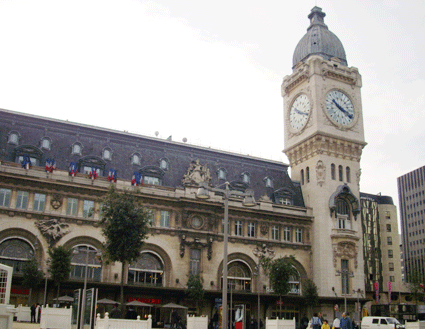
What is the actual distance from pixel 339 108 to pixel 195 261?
30.5m

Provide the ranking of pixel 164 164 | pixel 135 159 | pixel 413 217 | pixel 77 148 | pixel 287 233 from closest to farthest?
pixel 77 148 → pixel 135 159 → pixel 164 164 → pixel 287 233 → pixel 413 217

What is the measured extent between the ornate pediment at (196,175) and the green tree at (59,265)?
59.2ft

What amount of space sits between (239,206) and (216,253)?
678 centimetres

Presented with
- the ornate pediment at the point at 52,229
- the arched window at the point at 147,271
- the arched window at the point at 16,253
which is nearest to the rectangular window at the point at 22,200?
the ornate pediment at the point at 52,229

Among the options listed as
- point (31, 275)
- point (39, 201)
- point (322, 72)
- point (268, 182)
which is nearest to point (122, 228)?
point (31, 275)

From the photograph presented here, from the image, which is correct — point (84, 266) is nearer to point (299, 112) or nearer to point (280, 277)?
point (280, 277)

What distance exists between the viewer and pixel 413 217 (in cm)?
13612

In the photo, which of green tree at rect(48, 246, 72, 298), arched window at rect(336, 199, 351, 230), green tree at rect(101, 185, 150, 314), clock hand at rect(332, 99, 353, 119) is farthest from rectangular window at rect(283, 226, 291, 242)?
green tree at rect(48, 246, 72, 298)

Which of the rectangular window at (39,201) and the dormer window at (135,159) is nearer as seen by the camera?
the rectangular window at (39,201)

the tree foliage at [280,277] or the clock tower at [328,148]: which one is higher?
the clock tower at [328,148]

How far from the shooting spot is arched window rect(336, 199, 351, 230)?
67062 mm

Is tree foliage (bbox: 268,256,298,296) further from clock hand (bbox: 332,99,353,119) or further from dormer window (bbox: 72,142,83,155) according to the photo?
dormer window (bbox: 72,142,83,155)

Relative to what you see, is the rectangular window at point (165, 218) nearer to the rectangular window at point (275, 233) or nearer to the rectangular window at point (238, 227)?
the rectangular window at point (238, 227)

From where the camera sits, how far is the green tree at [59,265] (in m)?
47.8
